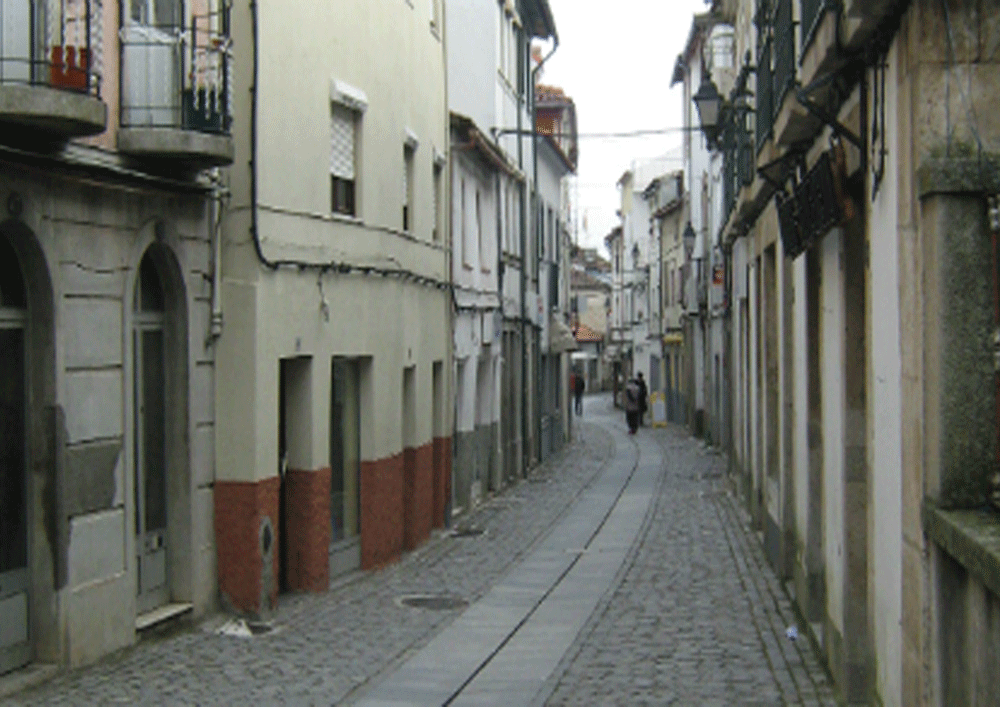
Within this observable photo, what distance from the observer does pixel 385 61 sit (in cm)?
1750

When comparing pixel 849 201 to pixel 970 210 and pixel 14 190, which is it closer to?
pixel 970 210

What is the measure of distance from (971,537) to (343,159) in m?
11.8

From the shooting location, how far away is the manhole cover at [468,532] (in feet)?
66.4

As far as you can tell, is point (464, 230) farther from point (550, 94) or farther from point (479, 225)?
point (550, 94)

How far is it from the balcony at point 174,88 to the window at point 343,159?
3.33m

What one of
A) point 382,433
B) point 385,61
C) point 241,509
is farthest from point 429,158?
point 241,509

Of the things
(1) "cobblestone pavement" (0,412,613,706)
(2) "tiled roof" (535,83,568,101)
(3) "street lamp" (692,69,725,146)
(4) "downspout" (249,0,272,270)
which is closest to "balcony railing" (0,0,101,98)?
(4) "downspout" (249,0,272,270)

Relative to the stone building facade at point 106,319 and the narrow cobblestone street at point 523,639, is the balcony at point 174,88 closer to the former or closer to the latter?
the stone building facade at point 106,319

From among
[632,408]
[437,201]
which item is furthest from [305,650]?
[632,408]

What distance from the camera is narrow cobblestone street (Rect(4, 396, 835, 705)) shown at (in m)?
10.3

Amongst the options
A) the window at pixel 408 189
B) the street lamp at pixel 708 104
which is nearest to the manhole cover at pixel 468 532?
the window at pixel 408 189

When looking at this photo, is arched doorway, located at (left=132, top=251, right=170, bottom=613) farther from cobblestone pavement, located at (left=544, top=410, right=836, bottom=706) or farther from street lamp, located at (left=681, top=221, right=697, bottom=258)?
street lamp, located at (left=681, top=221, right=697, bottom=258)

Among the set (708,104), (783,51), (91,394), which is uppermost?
(708,104)

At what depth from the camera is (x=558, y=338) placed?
124 ft
